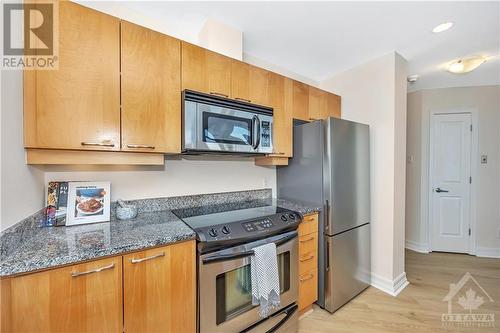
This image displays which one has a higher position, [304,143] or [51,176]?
[304,143]

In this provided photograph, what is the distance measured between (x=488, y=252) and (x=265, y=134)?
152 inches

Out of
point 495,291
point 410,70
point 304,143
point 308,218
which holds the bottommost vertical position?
point 495,291

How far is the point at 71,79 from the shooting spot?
4.09 ft

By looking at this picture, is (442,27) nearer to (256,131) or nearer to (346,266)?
(256,131)

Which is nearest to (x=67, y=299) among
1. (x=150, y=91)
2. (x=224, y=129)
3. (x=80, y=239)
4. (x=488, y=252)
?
(x=80, y=239)

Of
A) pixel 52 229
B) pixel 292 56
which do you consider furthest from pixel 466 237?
pixel 52 229

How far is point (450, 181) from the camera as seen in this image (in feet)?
11.0

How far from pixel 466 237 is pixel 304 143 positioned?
321cm

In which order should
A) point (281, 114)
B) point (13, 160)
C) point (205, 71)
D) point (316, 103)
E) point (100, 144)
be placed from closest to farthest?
1. point (13, 160)
2. point (100, 144)
3. point (205, 71)
4. point (281, 114)
5. point (316, 103)

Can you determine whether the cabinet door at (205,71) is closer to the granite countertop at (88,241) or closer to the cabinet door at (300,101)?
the cabinet door at (300,101)

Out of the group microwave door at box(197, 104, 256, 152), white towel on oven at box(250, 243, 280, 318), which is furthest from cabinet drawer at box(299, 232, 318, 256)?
microwave door at box(197, 104, 256, 152)

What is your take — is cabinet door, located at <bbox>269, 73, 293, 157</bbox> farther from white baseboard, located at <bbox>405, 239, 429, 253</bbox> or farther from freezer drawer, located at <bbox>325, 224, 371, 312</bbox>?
white baseboard, located at <bbox>405, 239, 429, 253</bbox>

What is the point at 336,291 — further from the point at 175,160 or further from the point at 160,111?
the point at 160,111

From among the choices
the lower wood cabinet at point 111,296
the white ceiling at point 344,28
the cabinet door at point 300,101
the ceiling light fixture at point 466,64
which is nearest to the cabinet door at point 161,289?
the lower wood cabinet at point 111,296
